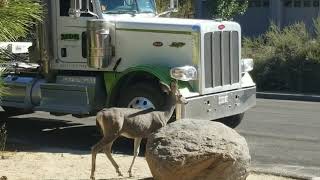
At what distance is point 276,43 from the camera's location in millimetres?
20844

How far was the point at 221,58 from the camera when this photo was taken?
10961mm

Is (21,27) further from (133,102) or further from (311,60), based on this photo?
(311,60)

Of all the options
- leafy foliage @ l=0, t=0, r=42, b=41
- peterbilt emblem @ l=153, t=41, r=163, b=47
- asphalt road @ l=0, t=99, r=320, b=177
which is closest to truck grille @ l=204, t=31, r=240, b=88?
peterbilt emblem @ l=153, t=41, r=163, b=47

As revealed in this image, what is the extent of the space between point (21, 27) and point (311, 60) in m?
15.0

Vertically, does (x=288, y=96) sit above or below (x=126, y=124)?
below

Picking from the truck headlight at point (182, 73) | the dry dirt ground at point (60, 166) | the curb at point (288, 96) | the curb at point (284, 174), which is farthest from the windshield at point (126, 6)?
the curb at point (288, 96)

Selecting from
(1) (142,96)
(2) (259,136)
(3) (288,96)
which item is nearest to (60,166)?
(1) (142,96)

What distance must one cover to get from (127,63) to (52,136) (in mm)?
1960

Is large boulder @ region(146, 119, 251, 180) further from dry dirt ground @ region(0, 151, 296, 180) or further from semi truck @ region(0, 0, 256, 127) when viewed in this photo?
semi truck @ region(0, 0, 256, 127)

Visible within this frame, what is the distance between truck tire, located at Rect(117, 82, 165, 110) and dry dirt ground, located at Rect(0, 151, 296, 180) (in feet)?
3.08

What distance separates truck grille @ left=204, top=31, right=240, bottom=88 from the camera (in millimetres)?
10625

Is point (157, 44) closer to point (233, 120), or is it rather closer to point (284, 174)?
point (233, 120)

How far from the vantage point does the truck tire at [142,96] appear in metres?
10.1

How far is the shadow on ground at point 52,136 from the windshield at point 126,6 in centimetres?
208
